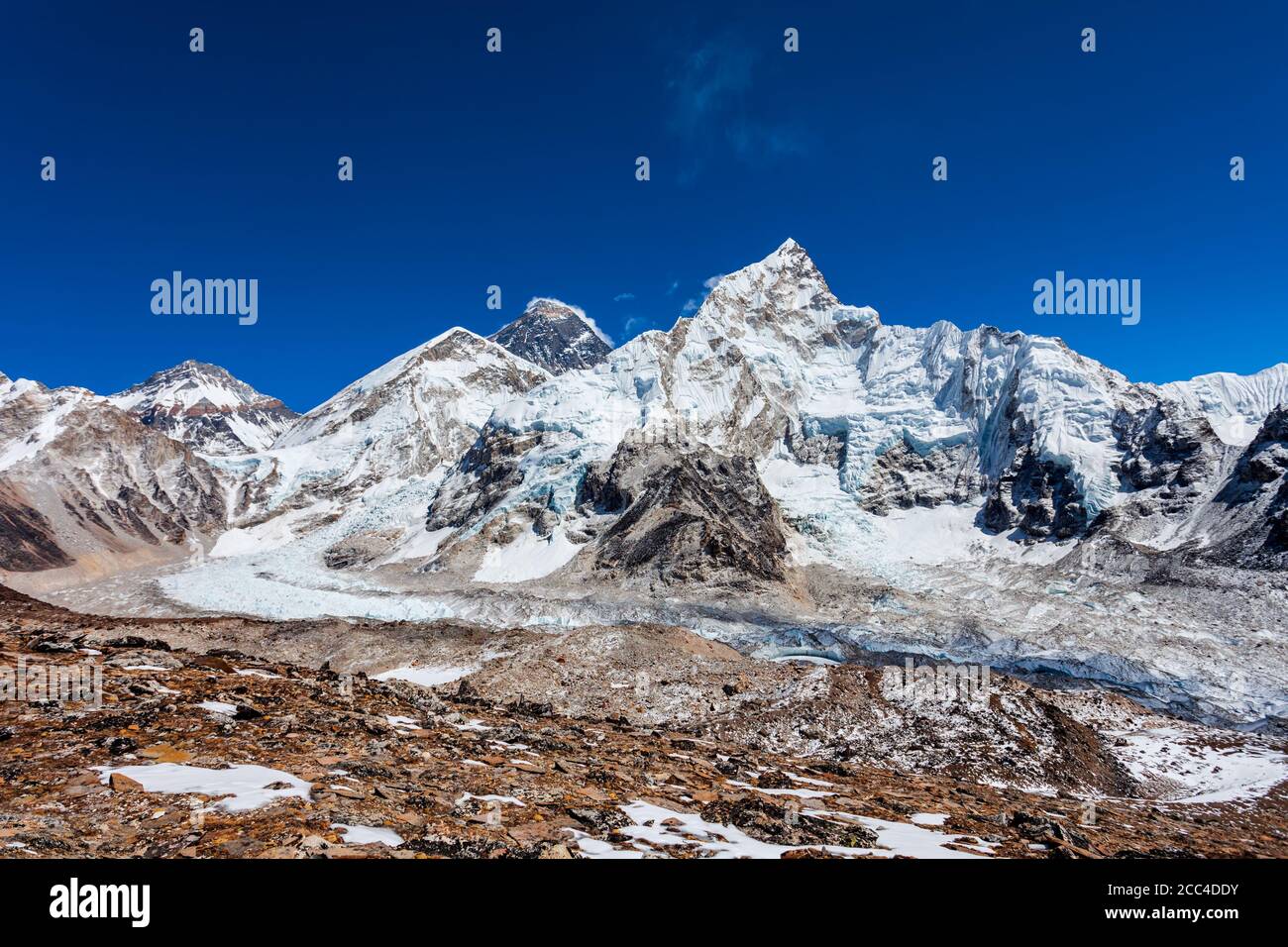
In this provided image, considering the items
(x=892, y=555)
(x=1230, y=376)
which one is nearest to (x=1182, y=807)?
(x=892, y=555)

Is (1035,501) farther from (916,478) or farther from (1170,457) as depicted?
(916,478)

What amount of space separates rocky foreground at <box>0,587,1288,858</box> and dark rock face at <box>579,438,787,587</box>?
233ft

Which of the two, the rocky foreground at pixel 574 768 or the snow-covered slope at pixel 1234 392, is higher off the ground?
the snow-covered slope at pixel 1234 392

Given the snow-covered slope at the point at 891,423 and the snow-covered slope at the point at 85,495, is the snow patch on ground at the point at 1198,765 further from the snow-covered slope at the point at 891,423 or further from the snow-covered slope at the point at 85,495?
the snow-covered slope at the point at 85,495

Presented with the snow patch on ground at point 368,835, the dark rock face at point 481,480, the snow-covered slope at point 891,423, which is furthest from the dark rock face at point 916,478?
the snow patch on ground at point 368,835

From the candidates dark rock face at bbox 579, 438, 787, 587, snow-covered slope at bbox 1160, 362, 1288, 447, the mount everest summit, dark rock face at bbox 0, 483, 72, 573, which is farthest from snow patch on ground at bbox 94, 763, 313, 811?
snow-covered slope at bbox 1160, 362, 1288, 447

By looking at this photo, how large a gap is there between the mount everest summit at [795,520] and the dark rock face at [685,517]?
22.8 inches

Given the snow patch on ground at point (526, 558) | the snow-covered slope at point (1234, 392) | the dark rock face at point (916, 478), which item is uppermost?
the snow-covered slope at point (1234, 392)

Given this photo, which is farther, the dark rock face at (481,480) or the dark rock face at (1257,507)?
the dark rock face at (481,480)

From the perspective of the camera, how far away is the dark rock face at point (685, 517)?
105312 millimetres

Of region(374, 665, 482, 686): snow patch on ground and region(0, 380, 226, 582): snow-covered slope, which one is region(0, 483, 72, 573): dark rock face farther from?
region(374, 665, 482, 686): snow patch on ground

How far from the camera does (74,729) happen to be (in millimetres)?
12344
